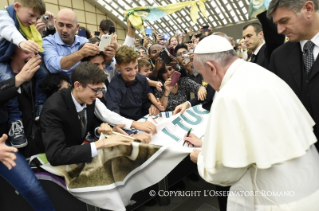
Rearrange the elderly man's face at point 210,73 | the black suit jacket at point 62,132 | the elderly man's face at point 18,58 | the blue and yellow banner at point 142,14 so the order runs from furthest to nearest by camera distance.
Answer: the blue and yellow banner at point 142,14, the elderly man's face at point 18,58, the black suit jacket at point 62,132, the elderly man's face at point 210,73

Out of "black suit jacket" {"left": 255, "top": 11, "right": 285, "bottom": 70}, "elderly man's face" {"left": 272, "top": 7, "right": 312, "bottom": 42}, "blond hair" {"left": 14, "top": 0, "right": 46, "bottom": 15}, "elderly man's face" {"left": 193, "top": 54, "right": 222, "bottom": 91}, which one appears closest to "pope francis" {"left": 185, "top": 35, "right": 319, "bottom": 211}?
"elderly man's face" {"left": 193, "top": 54, "right": 222, "bottom": 91}

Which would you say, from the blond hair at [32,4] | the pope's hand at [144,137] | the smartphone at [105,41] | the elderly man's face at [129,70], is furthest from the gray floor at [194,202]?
the blond hair at [32,4]

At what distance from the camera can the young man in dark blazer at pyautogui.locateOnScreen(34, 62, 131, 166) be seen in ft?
5.30

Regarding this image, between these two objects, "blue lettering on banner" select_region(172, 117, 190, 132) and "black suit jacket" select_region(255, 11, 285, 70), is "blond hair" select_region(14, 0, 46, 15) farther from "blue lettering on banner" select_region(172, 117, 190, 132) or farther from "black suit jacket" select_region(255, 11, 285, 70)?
"black suit jacket" select_region(255, 11, 285, 70)

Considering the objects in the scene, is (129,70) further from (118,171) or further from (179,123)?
(118,171)

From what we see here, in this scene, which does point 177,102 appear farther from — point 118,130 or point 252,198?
point 252,198

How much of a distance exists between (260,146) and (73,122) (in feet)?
4.70

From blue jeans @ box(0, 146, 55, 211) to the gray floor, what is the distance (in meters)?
1.25

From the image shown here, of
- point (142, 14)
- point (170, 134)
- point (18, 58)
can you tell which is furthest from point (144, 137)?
point (142, 14)

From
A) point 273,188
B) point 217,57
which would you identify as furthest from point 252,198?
point 217,57

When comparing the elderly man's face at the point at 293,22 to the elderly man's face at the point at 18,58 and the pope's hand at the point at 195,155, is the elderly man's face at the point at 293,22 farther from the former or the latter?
the elderly man's face at the point at 18,58

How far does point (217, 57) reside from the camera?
55.1 inches

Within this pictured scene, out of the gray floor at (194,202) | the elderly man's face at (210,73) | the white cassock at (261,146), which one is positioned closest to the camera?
the white cassock at (261,146)

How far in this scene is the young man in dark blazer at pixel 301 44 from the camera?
171cm
